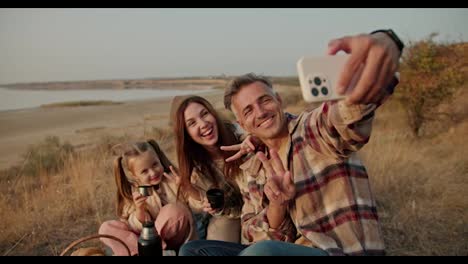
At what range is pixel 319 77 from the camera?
1.85 meters

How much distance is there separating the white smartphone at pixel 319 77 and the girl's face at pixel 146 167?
1274 mm

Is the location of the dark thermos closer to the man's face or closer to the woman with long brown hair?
the woman with long brown hair

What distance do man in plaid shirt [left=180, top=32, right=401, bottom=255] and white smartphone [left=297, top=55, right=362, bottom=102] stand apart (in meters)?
0.07

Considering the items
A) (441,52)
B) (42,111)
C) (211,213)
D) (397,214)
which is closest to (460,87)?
(441,52)

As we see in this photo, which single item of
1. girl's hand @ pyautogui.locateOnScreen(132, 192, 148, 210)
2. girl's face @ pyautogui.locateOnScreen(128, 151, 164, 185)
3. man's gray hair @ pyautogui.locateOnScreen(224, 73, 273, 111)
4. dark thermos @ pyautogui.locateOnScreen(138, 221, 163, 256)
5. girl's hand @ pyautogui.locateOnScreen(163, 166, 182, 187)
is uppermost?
man's gray hair @ pyautogui.locateOnScreen(224, 73, 273, 111)

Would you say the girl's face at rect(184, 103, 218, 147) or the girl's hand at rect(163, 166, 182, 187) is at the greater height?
the girl's face at rect(184, 103, 218, 147)

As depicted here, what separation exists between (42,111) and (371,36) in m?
4.33

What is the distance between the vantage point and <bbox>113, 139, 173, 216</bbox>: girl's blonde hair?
2865 millimetres

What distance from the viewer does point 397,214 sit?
405 centimetres

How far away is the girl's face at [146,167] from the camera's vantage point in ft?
9.34

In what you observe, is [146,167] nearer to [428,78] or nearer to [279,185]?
[279,185]

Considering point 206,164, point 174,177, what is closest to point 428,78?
point 206,164

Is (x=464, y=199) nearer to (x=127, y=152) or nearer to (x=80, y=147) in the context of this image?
(x=127, y=152)

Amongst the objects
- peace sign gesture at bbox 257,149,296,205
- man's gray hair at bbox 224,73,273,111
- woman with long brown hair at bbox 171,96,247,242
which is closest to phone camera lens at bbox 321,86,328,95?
peace sign gesture at bbox 257,149,296,205
